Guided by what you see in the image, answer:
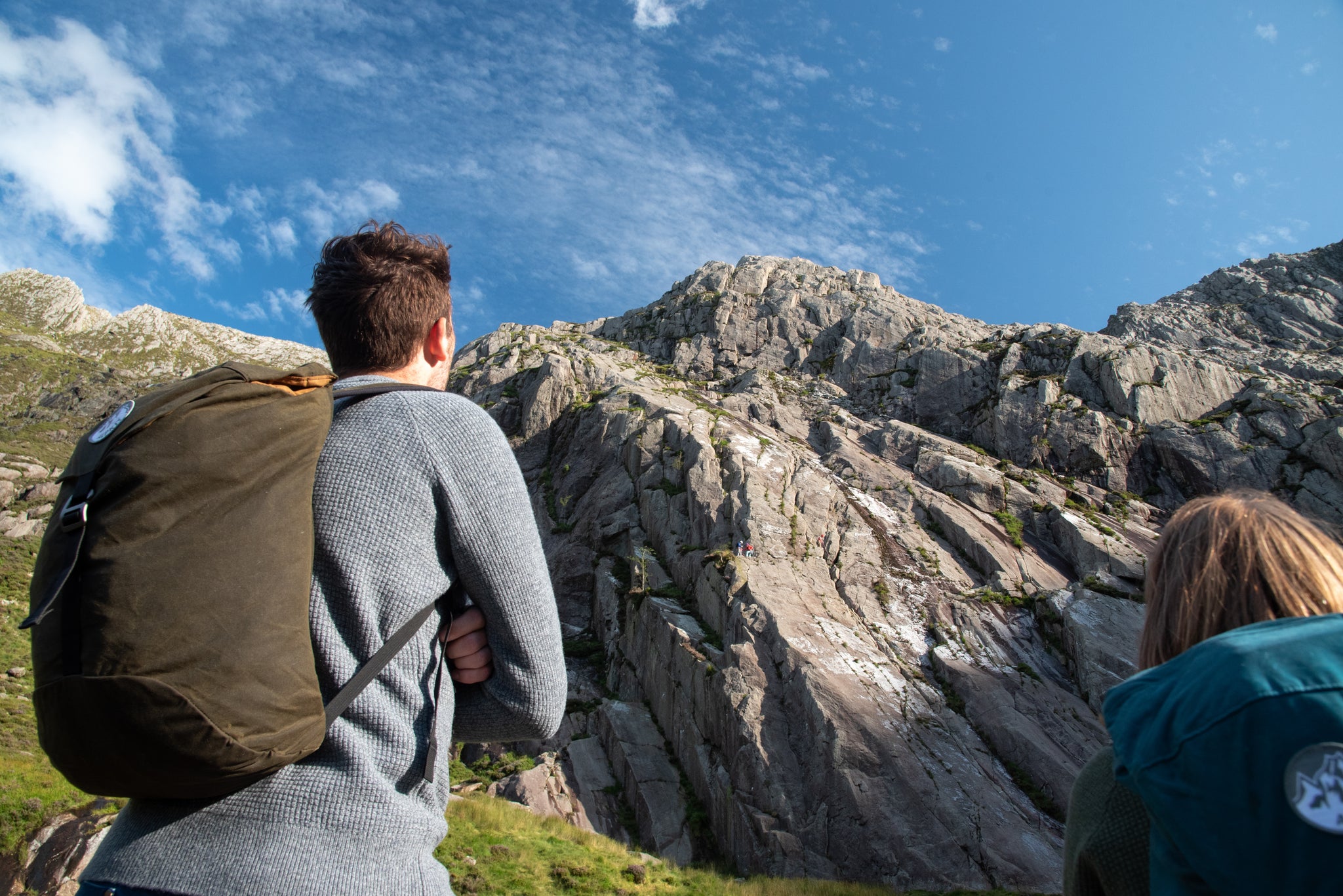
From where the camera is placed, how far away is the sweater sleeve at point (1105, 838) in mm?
1906

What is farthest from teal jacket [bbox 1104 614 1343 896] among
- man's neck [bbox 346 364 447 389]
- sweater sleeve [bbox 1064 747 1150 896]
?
man's neck [bbox 346 364 447 389]

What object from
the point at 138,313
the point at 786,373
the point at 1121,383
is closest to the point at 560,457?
the point at 786,373

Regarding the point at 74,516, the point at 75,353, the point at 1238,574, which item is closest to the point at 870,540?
the point at 1238,574

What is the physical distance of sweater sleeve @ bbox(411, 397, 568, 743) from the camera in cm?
223

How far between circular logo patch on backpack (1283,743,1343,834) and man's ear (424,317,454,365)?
9.62 feet

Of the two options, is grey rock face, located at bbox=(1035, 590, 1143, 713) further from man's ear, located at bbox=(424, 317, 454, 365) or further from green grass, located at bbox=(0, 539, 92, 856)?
green grass, located at bbox=(0, 539, 92, 856)

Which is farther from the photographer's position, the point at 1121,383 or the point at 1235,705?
the point at 1121,383

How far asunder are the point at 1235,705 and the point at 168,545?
243 centimetres

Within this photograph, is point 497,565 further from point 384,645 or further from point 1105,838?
point 1105,838

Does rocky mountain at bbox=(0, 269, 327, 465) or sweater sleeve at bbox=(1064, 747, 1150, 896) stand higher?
rocky mountain at bbox=(0, 269, 327, 465)

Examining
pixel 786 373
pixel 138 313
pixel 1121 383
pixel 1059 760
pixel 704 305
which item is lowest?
pixel 1059 760

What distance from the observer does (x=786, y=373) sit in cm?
4775

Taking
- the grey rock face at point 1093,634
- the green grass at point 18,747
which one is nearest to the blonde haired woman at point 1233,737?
the green grass at point 18,747

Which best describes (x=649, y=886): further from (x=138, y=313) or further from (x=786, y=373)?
(x=138, y=313)
